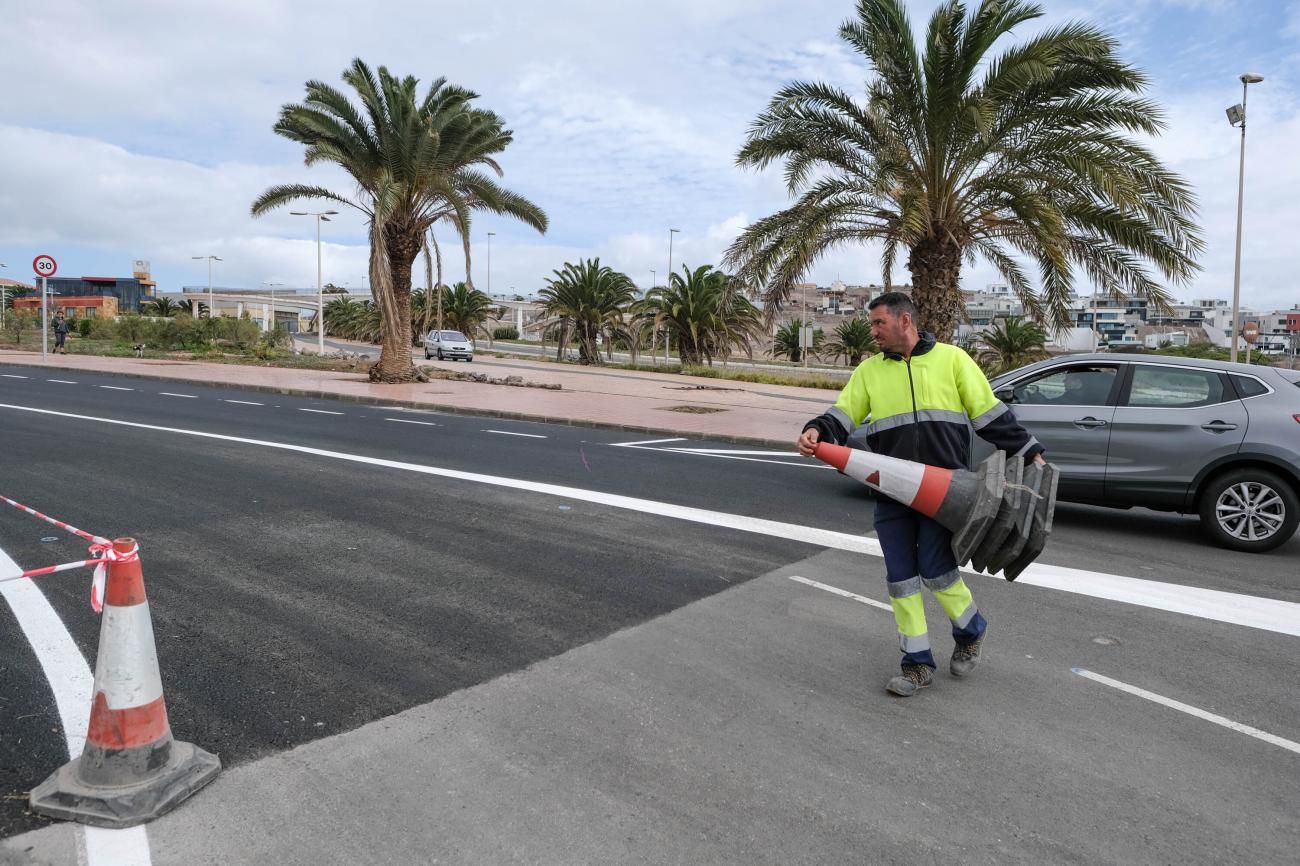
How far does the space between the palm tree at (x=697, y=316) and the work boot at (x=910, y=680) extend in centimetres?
3145

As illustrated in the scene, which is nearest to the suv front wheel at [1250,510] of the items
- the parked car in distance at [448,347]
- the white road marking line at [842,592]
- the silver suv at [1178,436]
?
the silver suv at [1178,436]

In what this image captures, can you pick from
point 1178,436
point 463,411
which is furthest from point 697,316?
point 1178,436

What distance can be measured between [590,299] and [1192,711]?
3529 centimetres

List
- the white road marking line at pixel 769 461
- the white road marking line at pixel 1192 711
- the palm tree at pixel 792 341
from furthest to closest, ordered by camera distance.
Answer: the palm tree at pixel 792 341
the white road marking line at pixel 769 461
the white road marking line at pixel 1192 711

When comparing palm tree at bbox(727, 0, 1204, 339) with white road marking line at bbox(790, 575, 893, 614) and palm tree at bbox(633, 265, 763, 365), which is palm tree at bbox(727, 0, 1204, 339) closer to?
white road marking line at bbox(790, 575, 893, 614)

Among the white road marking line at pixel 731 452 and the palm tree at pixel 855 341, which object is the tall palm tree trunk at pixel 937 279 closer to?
the white road marking line at pixel 731 452

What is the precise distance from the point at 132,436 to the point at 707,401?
12.1 meters

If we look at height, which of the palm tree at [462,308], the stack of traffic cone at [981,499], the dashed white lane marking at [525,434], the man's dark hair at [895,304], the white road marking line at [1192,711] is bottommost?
the white road marking line at [1192,711]

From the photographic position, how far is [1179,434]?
7359mm

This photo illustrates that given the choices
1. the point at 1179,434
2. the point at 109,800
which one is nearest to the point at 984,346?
the point at 1179,434

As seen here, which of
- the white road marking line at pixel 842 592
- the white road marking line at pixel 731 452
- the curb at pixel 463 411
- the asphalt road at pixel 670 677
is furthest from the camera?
the curb at pixel 463 411

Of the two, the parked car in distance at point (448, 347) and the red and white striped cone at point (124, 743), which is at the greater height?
the parked car in distance at point (448, 347)

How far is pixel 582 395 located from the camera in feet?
71.7

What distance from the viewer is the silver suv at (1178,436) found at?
23.0 ft
